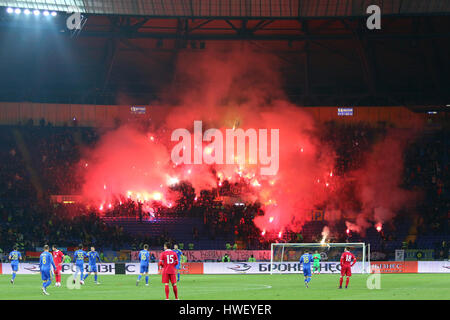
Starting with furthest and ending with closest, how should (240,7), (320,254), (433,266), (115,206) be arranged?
(115,206) < (240,7) < (320,254) < (433,266)

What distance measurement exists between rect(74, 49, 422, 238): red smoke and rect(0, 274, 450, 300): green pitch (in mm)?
17511

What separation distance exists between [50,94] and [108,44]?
6.01m

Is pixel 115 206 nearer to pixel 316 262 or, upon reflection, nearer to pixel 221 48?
pixel 221 48

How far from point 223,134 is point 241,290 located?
27258 millimetres

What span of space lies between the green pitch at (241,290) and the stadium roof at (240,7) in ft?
54.6

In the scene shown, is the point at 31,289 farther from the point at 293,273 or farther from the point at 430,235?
the point at 430,235

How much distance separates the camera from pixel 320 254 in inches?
1684

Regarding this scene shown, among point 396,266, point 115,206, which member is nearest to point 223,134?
point 115,206

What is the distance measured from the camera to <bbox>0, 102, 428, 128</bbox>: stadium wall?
2212 inches

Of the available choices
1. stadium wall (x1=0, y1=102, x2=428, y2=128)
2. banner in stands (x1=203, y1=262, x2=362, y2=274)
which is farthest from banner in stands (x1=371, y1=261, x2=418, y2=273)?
stadium wall (x1=0, y1=102, x2=428, y2=128)

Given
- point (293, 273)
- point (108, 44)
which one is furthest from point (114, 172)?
point (293, 273)

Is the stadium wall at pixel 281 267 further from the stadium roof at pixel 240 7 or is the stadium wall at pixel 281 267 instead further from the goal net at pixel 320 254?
the stadium roof at pixel 240 7

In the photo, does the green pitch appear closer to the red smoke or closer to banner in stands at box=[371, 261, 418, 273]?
banner in stands at box=[371, 261, 418, 273]

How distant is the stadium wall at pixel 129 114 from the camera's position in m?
56.2
